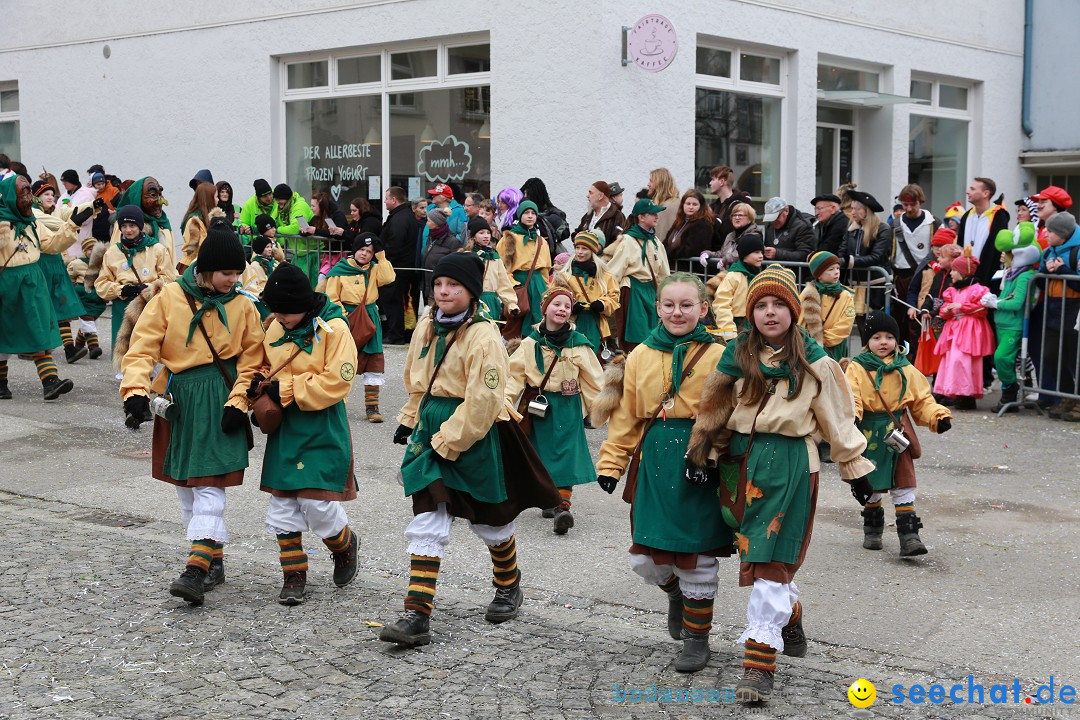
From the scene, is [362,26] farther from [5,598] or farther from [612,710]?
[612,710]

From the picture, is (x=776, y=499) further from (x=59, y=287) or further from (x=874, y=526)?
(x=59, y=287)

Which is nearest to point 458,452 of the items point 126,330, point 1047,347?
point 126,330

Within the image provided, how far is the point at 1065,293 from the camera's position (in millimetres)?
11039

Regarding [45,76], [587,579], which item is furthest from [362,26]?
[587,579]

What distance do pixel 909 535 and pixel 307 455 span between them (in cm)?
337

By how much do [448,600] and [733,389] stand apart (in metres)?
2.04

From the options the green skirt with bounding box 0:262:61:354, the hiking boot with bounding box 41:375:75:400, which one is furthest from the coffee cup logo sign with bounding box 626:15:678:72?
the hiking boot with bounding box 41:375:75:400

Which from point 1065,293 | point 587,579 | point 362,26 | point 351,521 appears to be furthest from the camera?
point 362,26

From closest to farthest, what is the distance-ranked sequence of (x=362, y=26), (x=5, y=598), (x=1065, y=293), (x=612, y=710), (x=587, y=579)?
1. (x=612, y=710)
2. (x=5, y=598)
3. (x=587, y=579)
4. (x=1065, y=293)
5. (x=362, y=26)

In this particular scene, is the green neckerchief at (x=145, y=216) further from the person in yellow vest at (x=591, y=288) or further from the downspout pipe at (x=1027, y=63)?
the downspout pipe at (x=1027, y=63)

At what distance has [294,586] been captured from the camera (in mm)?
5941

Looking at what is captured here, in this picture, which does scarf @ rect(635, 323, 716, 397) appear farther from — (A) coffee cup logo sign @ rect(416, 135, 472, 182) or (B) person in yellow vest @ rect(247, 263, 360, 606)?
(A) coffee cup logo sign @ rect(416, 135, 472, 182)

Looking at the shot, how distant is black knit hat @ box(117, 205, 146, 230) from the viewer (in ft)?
37.0

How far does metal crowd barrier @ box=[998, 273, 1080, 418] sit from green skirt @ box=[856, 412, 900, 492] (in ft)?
15.8
